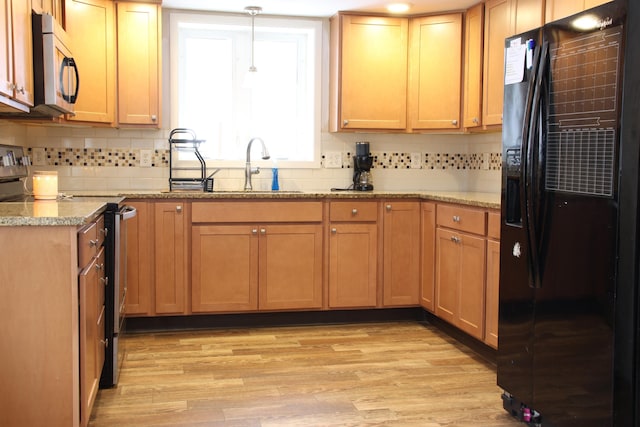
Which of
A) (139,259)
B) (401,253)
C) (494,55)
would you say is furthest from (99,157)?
(494,55)

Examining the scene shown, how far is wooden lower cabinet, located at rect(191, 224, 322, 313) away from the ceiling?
4.69 feet

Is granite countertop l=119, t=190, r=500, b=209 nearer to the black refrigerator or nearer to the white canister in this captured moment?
the white canister

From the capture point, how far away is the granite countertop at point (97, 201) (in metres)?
2.32

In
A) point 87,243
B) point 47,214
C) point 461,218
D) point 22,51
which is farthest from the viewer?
point 461,218

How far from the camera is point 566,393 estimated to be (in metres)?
2.52

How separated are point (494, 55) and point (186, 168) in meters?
2.14

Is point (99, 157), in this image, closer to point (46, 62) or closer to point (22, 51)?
point (46, 62)

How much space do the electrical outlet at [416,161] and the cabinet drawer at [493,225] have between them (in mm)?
1567

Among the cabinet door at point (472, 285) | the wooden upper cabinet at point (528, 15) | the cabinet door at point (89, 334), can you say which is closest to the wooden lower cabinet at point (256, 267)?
the cabinet door at point (472, 285)

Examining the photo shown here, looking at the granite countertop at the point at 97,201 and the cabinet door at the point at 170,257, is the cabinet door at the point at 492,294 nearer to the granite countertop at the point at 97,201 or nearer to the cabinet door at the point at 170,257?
the granite countertop at the point at 97,201

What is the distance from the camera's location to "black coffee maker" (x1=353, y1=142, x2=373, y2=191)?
488cm

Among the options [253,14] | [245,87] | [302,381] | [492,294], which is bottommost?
[302,381]

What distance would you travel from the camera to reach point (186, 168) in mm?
4762

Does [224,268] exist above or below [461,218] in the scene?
below
